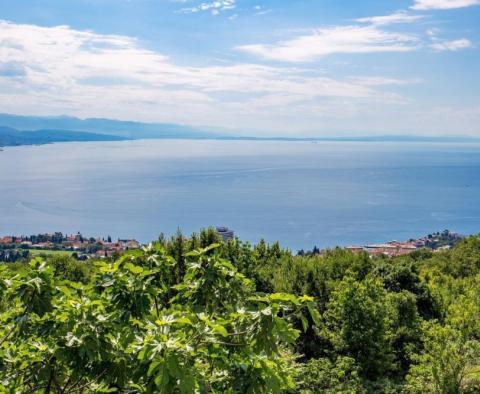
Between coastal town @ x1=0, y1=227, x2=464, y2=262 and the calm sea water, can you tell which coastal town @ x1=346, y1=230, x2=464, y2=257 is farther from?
the calm sea water

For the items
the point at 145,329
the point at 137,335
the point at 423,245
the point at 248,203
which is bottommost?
the point at 423,245

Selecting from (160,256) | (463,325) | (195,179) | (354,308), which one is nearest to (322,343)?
(354,308)

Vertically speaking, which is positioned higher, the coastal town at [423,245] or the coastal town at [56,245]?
the coastal town at [423,245]

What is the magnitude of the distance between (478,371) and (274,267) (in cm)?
1306

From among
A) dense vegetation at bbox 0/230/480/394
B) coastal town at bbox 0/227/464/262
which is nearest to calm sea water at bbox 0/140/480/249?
coastal town at bbox 0/227/464/262

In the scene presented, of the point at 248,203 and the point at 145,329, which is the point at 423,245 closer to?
the point at 248,203

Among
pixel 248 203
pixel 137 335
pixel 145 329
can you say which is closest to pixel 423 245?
pixel 248 203

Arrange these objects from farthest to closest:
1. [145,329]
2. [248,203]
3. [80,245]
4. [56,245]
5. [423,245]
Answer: [248,203]
[80,245]
[56,245]
[423,245]
[145,329]

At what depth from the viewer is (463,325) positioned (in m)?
14.5

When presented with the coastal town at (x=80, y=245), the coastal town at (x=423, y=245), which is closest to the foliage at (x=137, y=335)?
the coastal town at (x=80, y=245)

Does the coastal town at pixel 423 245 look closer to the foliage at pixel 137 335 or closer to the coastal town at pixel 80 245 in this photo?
the coastal town at pixel 80 245

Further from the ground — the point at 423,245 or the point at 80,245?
the point at 423,245

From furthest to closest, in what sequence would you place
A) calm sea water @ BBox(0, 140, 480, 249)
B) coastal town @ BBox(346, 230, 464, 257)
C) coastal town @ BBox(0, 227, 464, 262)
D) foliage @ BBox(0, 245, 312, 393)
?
calm sea water @ BBox(0, 140, 480, 249), coastal town @ BBox(346, 230, 464, 257), coastal town @ BBox(0, 227, 464, 262), foliage @ BBox(0, 245, 312, 393)

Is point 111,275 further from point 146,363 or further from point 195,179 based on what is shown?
point 195,179
